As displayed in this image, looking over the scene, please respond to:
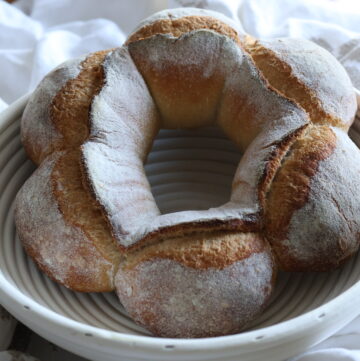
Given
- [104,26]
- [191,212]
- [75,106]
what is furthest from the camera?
[104,26]

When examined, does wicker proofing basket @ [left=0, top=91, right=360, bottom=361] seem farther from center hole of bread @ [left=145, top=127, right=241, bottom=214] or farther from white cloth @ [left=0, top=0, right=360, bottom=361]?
white cloth @ [left=0, top=0, right=360, bottom=361]

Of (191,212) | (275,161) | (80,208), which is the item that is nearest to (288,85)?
(275,161)

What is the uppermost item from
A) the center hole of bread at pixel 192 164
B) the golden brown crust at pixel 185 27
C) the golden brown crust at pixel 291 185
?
the golden brown crust at pixel 185 27

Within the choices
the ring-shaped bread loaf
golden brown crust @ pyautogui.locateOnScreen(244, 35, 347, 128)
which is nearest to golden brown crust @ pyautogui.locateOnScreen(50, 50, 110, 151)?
the ring-shaped bread loaf

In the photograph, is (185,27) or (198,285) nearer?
(198,285)

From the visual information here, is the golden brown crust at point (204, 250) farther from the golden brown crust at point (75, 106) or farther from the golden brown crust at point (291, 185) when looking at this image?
the golden brown crust at point (75, 106)

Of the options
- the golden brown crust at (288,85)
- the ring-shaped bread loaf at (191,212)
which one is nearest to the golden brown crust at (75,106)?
the ring-shaped bread loaf at (191,212)

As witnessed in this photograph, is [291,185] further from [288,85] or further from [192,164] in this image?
[192,164]

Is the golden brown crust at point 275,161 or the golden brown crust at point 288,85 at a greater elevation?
the golden brown crust at point 288,85
